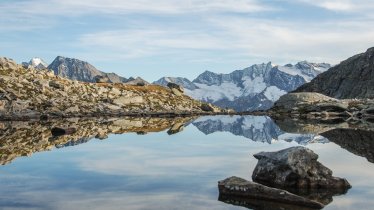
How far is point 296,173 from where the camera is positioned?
87.8ft

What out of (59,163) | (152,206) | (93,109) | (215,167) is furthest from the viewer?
(93,109)

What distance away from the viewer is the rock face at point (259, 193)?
71.3 feet

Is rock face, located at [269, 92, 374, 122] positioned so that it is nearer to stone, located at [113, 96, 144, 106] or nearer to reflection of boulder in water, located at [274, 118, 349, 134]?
reflection of boulder in water, located at [274, 118, 349, 134]

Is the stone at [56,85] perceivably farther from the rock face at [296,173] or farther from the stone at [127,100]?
the rock face at [296,173]

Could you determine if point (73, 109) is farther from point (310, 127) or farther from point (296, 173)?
point (296, 173)

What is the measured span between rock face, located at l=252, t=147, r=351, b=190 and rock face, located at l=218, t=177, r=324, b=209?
3076 millimetres

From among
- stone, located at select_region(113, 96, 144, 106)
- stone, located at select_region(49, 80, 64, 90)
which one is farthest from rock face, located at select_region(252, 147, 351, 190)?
stone, located at select_region(113, 96, 144, 106)

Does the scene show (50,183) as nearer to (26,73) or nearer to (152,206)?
(152,206)

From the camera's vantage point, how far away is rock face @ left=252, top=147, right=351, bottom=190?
2647 cm

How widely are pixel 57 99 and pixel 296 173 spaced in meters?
122

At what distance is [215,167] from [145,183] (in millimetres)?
7738

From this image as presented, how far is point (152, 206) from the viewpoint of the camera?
21953 mm

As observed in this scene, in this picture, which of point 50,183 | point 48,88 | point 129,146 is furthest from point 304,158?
point 48,88

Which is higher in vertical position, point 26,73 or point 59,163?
point 26,73
